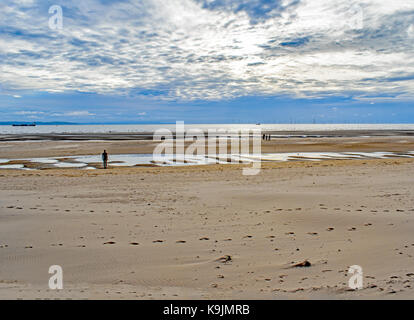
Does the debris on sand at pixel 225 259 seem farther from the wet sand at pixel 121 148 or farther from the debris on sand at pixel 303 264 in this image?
the wet sand at pixel 121 148

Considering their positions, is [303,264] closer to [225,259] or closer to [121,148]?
[225,259]

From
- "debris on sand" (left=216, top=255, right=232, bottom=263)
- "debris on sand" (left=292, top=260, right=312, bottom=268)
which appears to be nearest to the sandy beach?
→ "debris on sand" (left=216, top=255, right=232, bottom=263)

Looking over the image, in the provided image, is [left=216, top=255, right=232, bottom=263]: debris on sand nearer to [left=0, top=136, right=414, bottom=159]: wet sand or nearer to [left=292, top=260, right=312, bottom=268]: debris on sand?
[left=292, top=260, right=312, bottom=268]: debris on sand

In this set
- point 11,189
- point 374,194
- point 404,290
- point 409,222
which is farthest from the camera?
point 11,189

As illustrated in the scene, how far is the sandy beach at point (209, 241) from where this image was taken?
575cm

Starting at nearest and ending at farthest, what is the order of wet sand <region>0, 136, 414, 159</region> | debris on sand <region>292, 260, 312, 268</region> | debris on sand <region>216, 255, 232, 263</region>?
1. debris on sand <region>292, 260, 312, 268</region>
2. debris on sand <region>216, 255, 232, 263</region>
3. wet sand <region>0, 136, 414, 159</region>

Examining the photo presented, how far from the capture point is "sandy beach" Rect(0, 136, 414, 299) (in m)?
5.75

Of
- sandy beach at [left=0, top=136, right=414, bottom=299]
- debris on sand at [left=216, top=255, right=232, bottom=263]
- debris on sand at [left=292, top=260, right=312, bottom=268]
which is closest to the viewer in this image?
sandy beach at [left=0, top=136, right=414, bottom=299]

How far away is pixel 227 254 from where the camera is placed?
737cm

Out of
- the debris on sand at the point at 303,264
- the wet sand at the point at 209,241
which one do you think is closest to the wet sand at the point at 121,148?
the wet sand at the point at 209,241

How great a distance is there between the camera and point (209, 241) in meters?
8.27
